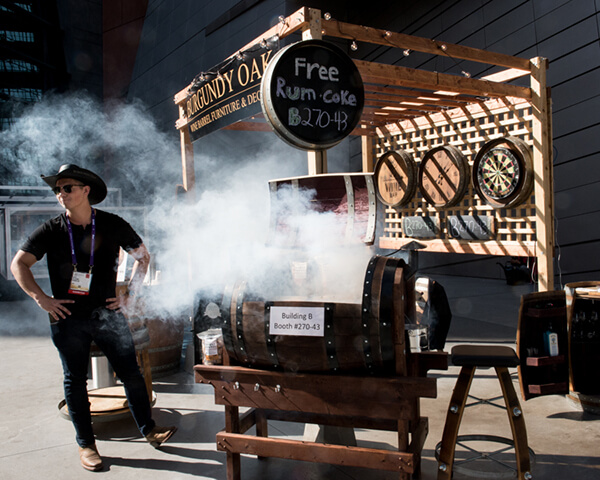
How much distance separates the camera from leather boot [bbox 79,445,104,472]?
8.85 ft

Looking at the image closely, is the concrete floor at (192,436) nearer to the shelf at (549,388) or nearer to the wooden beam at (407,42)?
the shelf at (549,388)

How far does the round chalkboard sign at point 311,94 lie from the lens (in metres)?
2.64

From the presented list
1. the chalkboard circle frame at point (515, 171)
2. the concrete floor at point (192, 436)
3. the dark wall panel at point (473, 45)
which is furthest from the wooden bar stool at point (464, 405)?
the dark wall panel at point (473, 45)

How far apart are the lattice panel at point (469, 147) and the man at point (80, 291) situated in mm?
3530

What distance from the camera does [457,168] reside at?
537 cm

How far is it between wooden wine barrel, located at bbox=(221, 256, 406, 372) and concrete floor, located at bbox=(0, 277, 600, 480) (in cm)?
75

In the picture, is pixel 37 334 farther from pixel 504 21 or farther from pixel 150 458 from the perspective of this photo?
pixel 504 21

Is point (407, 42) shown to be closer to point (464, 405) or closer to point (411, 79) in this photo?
point (411, 79)

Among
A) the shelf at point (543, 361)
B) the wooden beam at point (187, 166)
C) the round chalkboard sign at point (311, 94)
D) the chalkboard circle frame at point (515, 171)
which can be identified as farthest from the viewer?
the wooden beam at point (187, 166)

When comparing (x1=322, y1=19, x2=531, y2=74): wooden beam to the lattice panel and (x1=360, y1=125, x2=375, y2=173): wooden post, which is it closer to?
the lattice panel

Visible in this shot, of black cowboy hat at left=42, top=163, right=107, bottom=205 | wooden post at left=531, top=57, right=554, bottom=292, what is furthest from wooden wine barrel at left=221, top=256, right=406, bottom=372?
wooden post at left=531, top=57, right=554, bottom=292

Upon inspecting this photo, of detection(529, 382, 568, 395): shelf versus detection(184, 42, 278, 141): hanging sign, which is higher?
detection(184, 42, 278, 141): hanging sign

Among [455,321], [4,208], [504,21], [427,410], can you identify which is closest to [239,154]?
[4,208]

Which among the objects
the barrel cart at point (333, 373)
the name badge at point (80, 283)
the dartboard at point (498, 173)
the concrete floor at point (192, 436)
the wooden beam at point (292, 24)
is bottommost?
the concrete floor at point (192, 436)
